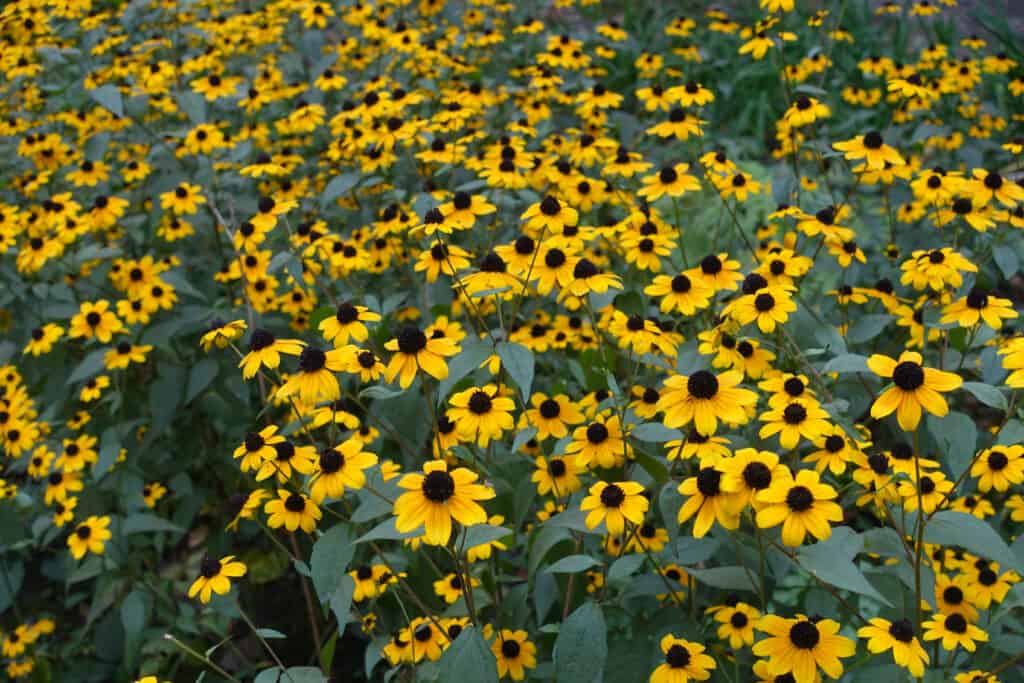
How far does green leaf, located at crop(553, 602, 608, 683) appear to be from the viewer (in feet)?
5.69

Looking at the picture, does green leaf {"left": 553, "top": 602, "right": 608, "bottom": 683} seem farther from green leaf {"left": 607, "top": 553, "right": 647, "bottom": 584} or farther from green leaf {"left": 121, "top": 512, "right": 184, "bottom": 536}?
green leaf {"left": 121, "top": 512, "right": 184, "bottom": 536}

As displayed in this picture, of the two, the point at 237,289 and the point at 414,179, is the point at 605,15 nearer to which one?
the point at 414,179

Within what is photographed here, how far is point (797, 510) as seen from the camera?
159cm

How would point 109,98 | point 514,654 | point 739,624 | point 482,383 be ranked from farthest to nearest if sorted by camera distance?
point 109,98 < point 482,383 < point 739,624 < point 514,654

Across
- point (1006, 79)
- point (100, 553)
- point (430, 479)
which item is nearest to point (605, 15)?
point (1006, 79)

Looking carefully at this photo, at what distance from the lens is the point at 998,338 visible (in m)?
2.84

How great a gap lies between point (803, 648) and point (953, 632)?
0.45m

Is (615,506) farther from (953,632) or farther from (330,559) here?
(953,632)

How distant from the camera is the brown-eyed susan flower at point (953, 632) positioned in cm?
187

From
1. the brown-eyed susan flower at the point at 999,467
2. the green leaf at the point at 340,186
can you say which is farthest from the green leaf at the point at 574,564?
the green leaf at the point at 340,186

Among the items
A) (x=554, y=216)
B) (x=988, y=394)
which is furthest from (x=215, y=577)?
(x=988, y=394)

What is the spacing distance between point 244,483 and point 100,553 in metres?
0.68

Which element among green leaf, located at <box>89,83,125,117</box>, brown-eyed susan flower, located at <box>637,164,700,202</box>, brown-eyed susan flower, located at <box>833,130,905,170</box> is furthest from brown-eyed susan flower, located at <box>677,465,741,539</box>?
green leaf, located at <box>89,83,125,117</box>

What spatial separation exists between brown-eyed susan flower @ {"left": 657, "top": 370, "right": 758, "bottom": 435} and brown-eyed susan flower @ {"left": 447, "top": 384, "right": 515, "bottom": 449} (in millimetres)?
370
